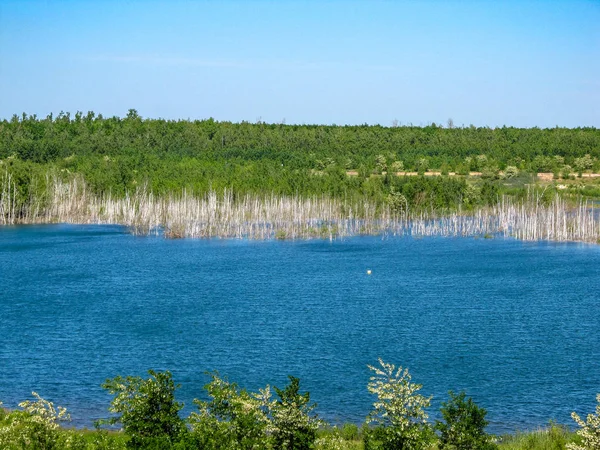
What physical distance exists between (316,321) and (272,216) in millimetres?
35664

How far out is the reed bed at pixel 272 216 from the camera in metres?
63.6

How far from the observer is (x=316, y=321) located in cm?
3494

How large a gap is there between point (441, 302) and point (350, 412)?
1683 cm

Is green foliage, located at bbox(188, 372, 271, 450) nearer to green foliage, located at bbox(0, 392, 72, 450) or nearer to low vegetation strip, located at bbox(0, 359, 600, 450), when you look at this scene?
low vegetation strip, located at bbox(0, 359, 600, 450)

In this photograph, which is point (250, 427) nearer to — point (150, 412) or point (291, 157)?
point (150, 412)

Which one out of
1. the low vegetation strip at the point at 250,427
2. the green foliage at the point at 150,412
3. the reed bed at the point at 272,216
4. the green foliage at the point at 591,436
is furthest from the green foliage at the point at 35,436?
the reed bed at the point at 272,216

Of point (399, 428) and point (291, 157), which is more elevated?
point (291, 157)

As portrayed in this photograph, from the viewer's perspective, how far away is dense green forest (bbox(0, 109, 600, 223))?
263 ft

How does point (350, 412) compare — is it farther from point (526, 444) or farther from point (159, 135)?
point (159, 135)

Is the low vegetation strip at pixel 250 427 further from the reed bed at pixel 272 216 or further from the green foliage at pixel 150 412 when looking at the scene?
the reed bed at pixel 272 216

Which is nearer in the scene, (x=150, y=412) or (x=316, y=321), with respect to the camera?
(x=150, y=412)

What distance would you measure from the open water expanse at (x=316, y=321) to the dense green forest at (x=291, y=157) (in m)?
22.3

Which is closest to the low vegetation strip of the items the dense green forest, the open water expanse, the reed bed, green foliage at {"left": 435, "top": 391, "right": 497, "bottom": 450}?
green foliage at {"left": 435, "top": 391, "right": 497, "bottom": 450}

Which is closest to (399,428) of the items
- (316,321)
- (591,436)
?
(591,436)
